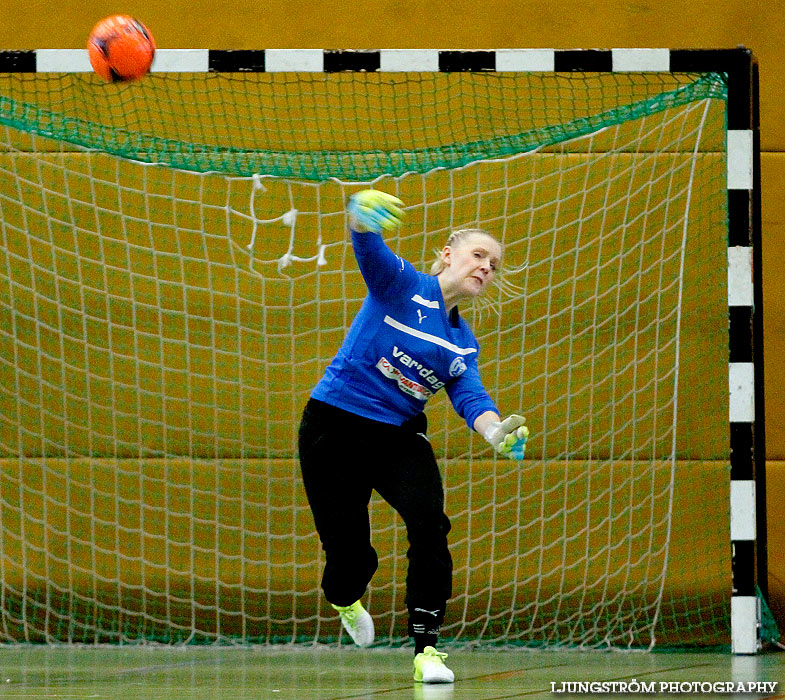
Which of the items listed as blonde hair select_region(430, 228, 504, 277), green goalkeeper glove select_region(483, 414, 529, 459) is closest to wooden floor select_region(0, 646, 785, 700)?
green goalkeeper glove select_region(483, 414, 529, 459)

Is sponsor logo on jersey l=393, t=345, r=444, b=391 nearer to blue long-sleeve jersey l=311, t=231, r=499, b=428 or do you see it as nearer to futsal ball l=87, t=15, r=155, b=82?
blue long-sleeve jersey l=311, t=231, r=499, b=428

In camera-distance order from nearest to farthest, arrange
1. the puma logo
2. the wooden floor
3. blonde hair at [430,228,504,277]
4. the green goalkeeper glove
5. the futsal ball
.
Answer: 1. the green goalkeeper glove
2. the wooden floor
3. the puma logo
4. blonde hair at [430,228,504,277]
5. the futsal ball

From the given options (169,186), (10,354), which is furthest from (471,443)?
(10,354)

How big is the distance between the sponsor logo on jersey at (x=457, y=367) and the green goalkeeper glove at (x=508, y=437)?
34 centimetres

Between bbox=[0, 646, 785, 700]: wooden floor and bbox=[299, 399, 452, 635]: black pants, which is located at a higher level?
bbox=[299, 399, 452, 635]: black pants

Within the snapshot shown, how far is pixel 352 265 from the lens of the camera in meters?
5.12

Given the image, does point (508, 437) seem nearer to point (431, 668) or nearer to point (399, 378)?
point (399, 378)

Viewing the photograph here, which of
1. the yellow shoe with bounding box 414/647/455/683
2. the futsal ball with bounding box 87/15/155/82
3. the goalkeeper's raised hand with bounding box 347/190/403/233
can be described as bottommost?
the yellow shoe with bounding box 414/647/455/683

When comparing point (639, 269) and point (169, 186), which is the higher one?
point (169, 186)

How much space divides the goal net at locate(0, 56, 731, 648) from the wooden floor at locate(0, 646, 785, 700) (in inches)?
17.4

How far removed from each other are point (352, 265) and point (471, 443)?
3.33 feet

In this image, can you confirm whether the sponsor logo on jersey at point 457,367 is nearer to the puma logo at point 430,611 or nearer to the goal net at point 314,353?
the puma logo at point 430,611

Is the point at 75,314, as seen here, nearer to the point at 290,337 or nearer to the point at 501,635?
the point at 290,337

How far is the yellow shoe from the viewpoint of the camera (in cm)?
339
